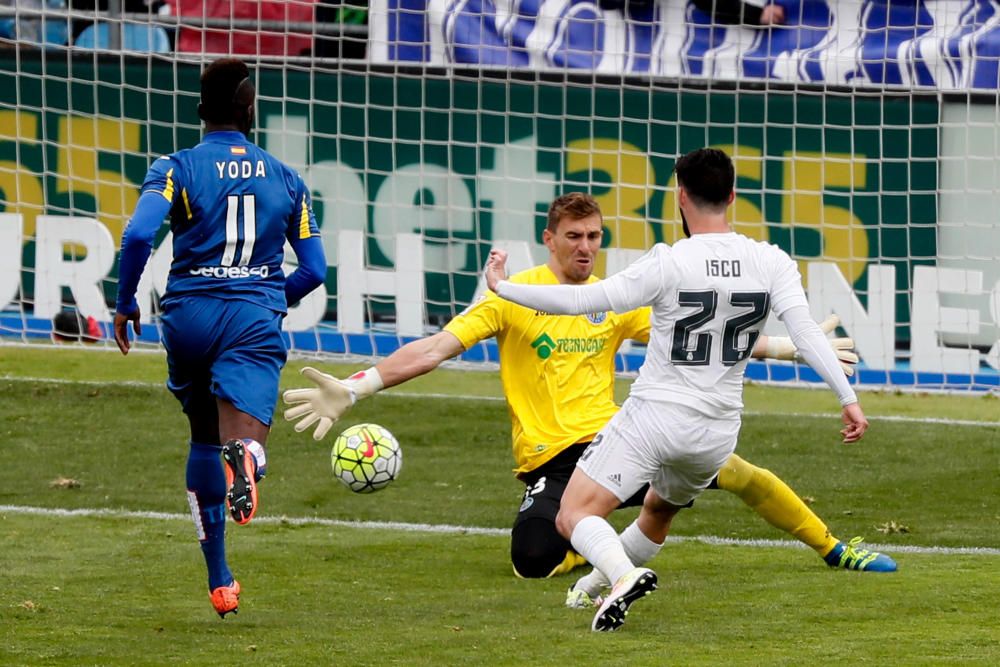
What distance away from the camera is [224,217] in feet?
21.3

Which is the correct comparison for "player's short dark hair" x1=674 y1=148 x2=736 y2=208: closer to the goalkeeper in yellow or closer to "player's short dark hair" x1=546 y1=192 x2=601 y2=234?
the goalkeeper in yellow

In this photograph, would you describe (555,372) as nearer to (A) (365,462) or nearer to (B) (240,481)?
(A) (365,462)

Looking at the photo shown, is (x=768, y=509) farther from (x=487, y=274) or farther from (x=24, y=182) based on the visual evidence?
(x=24, y=182)

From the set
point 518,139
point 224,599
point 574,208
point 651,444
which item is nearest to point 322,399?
point 224,599

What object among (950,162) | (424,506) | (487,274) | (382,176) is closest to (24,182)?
(382,176)

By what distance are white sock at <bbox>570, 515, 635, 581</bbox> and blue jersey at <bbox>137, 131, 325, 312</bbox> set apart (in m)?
1.47

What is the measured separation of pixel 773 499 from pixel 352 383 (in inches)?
76.3

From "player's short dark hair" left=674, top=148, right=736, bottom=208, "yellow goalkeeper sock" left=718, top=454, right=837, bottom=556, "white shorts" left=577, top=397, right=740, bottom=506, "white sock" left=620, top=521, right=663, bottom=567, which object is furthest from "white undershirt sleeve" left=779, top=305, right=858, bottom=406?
"yellow goalkeeper sock" left=718, top=454, right=837, bottom=556

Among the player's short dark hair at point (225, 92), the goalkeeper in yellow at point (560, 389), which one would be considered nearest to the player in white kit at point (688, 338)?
the goalkeeper in yellow at point (560, 389)

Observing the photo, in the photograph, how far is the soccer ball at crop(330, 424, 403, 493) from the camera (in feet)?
24.0

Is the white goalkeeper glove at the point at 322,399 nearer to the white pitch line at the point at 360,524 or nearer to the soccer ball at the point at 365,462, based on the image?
the soccer ball at the point at 365,462

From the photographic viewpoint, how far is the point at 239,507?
19.6ft

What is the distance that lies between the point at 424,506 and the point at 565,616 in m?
3.19

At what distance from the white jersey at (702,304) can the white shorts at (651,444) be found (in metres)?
0.05
